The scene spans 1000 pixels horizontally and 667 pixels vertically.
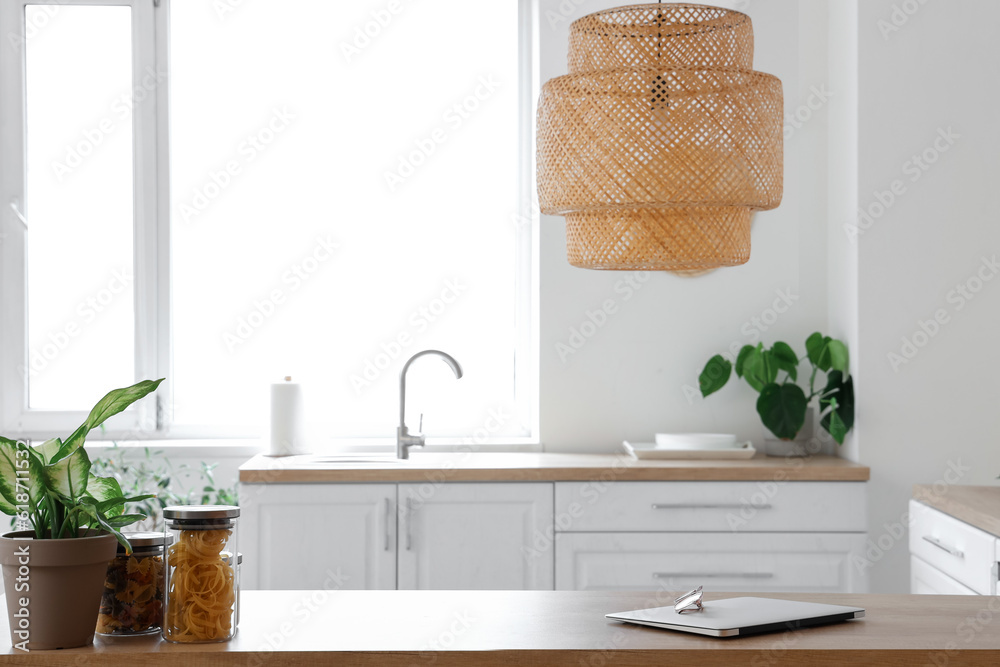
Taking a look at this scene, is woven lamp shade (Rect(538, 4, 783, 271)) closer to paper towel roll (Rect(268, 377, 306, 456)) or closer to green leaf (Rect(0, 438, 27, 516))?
green leaf (Rect(0, 438, 27, 516))

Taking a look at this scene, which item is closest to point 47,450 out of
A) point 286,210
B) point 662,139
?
point 662,139

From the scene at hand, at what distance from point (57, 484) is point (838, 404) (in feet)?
8.41

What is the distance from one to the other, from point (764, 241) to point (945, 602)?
6.75 ft

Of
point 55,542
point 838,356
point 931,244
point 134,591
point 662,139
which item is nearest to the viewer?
point 55,542

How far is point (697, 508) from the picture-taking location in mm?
2939

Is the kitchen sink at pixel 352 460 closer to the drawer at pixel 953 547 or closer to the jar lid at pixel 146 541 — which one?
the drawer at pixel 953 547

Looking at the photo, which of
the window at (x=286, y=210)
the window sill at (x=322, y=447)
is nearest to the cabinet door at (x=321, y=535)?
the window sill at (x=322, y=447)

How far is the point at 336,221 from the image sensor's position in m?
3.64

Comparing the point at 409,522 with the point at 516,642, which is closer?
the point at 516,642

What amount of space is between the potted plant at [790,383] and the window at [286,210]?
0.76m

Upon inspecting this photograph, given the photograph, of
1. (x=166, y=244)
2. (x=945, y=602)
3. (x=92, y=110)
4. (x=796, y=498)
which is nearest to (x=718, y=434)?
(x=796, y=498)

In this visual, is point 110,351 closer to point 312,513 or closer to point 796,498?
point 312,513

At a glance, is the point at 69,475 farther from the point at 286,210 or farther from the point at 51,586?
the point at 286,210

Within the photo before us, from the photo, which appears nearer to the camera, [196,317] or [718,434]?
[718,434]
